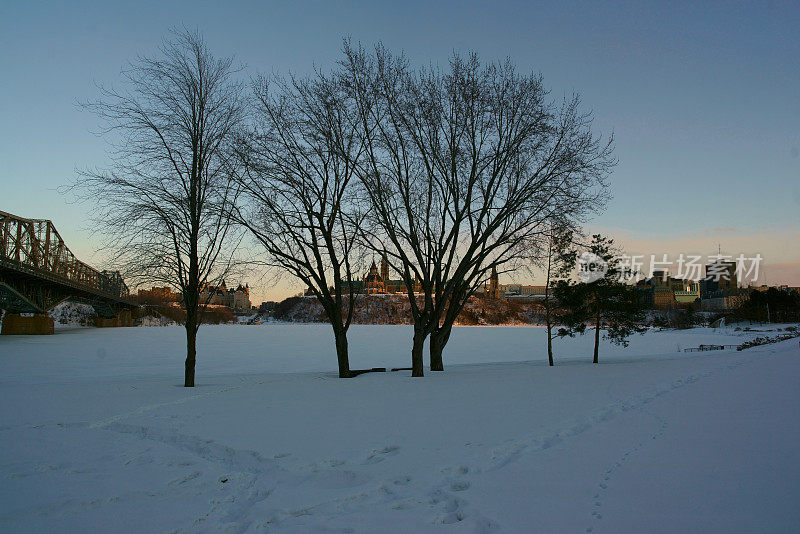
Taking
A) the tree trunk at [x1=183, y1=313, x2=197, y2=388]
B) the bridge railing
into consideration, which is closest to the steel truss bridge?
the bridge railing

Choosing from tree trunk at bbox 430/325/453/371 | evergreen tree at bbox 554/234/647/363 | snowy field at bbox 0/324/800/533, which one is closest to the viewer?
snowy field at bbox 0/324/800/533

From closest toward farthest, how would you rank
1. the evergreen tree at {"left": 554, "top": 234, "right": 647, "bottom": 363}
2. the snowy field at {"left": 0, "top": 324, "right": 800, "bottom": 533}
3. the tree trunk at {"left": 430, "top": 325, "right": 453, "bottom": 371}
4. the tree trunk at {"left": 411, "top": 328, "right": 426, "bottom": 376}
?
the snowy field at {"left": 0, "top": 324, "right": 800, "bottom": 533} → the tree trunk at {"left": 411, "top": 328, "right": 426, "bottom": 376} → the tree trunk at {"left": 430, "top": 325, "right": 453, "bottom": 371} → the evergreen tree at {"left": 554, "top": 234, "right": 647, "bottom": 363}

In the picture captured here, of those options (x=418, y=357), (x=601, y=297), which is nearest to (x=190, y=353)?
(x=418, y=357)

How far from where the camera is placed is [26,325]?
63156mm

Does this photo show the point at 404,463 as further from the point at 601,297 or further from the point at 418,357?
the point at 601,297

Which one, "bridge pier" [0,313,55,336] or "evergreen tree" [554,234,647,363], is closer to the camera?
"evergreen tree" [554,234,647,363]

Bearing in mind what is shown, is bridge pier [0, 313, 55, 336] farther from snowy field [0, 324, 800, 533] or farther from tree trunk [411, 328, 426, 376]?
tree trunk [411, 328, 426, 376]

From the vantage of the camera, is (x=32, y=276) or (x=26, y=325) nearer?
(x=32, y=276)

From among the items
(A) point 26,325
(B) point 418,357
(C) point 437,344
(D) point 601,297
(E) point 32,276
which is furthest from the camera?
(A) point 26,325

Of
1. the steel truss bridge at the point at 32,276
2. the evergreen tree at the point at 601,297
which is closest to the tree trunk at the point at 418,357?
the evergreen tree at the point at 601,297

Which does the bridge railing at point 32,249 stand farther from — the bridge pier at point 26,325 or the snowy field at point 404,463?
the snowy field at point 404,463

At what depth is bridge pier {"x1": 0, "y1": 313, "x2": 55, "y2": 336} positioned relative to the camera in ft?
202

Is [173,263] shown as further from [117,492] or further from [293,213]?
[117,492]

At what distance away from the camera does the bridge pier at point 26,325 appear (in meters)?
61.6
